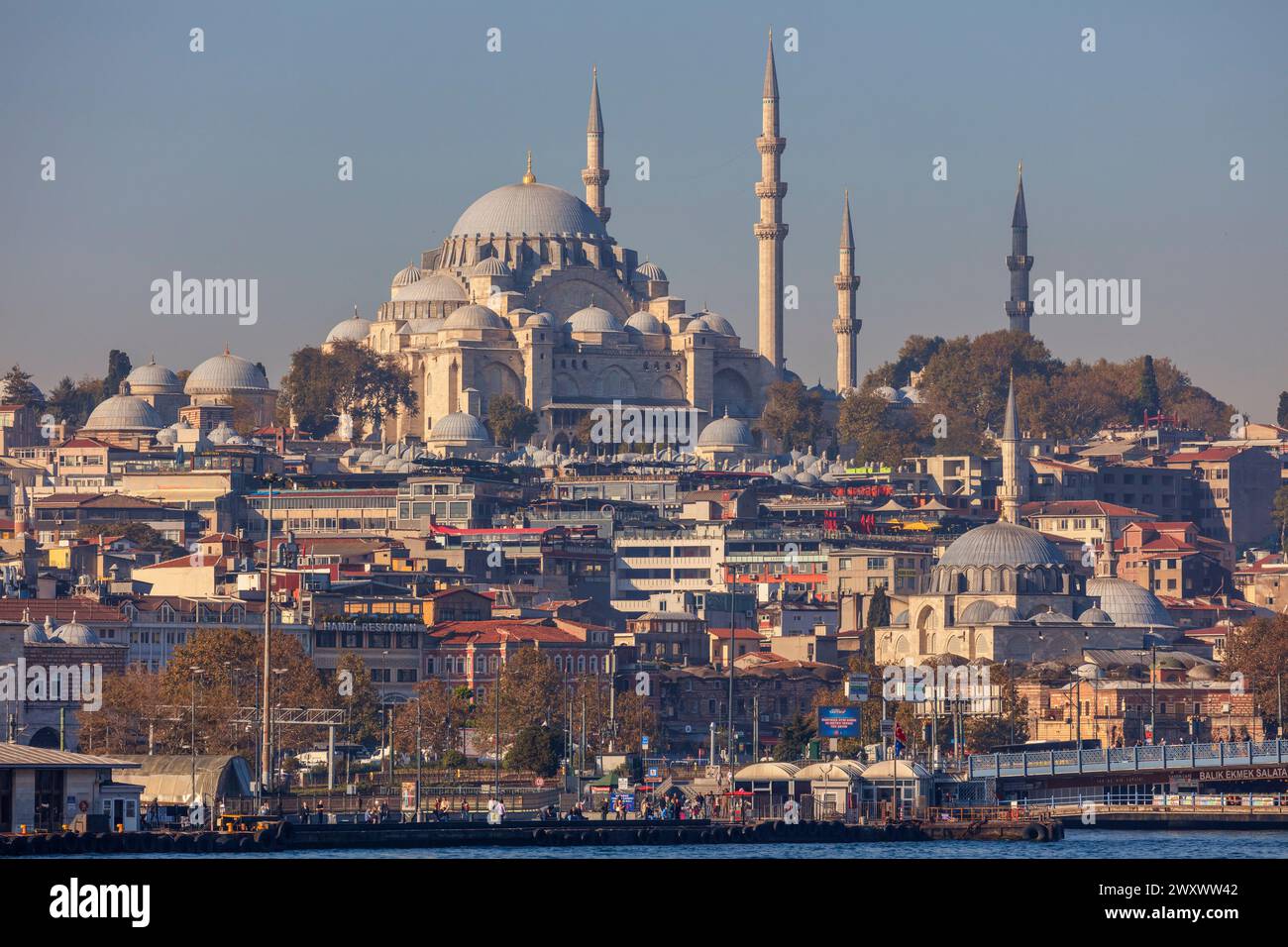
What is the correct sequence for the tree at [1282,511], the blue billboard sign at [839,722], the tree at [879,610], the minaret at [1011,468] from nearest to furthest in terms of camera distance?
the blue billboard sign at [839,722]
the tree at [879,610]
the minaret at [1011,468]
the tree at [1282,511]

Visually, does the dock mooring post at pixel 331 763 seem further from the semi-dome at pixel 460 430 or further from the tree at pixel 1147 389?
the tree at pixel 1147 389

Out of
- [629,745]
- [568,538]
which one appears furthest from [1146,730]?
[568,538]

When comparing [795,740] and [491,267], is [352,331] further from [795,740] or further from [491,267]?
[795,740]

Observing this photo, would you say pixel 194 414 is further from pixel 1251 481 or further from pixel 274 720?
pixel 274 720

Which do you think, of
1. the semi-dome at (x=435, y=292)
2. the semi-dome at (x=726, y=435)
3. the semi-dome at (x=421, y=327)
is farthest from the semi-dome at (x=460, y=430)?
the semi-dome at (x=435, y=292)

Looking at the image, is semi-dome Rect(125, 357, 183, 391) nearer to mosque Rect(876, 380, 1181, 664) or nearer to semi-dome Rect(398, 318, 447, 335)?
semi-dome Rect(398, 318, 447, 335)

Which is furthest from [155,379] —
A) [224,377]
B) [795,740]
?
[795,740]
